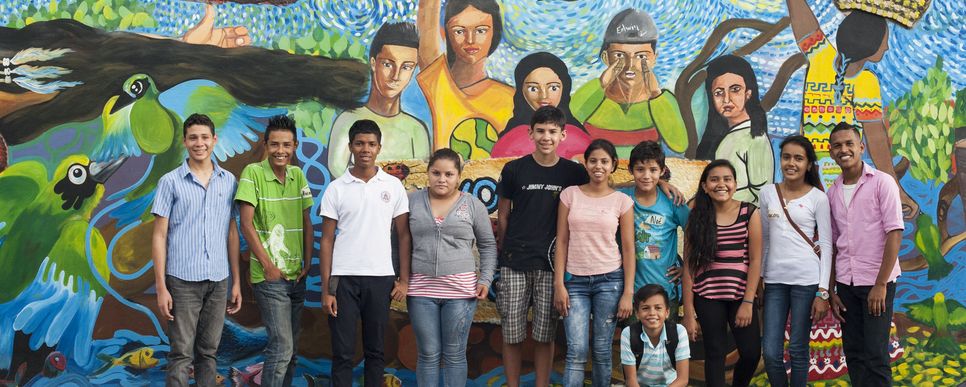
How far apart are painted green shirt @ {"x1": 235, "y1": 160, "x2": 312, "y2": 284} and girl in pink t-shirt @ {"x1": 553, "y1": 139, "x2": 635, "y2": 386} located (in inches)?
60.2

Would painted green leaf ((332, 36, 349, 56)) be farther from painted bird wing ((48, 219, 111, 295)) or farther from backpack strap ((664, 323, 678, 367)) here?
backpack strap ((664, 323, 678, 367))

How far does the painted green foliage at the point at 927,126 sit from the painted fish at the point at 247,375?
15.3 ft

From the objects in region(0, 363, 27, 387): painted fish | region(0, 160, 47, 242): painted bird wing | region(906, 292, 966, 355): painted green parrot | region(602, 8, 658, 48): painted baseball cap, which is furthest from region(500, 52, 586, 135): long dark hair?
region(0, 363, 27, 387): painted fish

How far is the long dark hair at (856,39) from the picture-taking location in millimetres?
5797

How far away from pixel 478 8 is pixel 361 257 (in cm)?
205

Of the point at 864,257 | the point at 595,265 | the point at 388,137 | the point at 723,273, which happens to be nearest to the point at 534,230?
the point at 595,265

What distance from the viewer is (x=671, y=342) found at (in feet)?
15.0

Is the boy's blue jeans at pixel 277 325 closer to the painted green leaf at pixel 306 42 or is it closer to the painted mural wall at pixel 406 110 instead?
the painted mural wall at pixel 406 110

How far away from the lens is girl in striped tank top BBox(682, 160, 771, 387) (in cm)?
470

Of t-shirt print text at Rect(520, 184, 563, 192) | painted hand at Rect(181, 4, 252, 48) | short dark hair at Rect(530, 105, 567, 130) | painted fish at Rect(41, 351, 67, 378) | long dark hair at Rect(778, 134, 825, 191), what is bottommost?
painted fish at Rect(41, 351, 67, 378)

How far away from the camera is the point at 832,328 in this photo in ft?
18.9

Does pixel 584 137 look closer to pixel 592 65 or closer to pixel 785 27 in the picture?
pixel 592 65

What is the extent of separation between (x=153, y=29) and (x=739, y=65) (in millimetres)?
4016

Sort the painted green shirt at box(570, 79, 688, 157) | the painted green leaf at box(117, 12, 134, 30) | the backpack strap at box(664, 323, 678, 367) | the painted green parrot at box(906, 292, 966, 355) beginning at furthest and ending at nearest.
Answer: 1. the painted green parrot at box(906, 292, 966, 355)
2. the painted green shirt at box(570, 79, 688, 157)
3. the painted green leaf at box(117, 12, 134, 30)
4. the backpack strap at box(664, 323, 678, 367)
